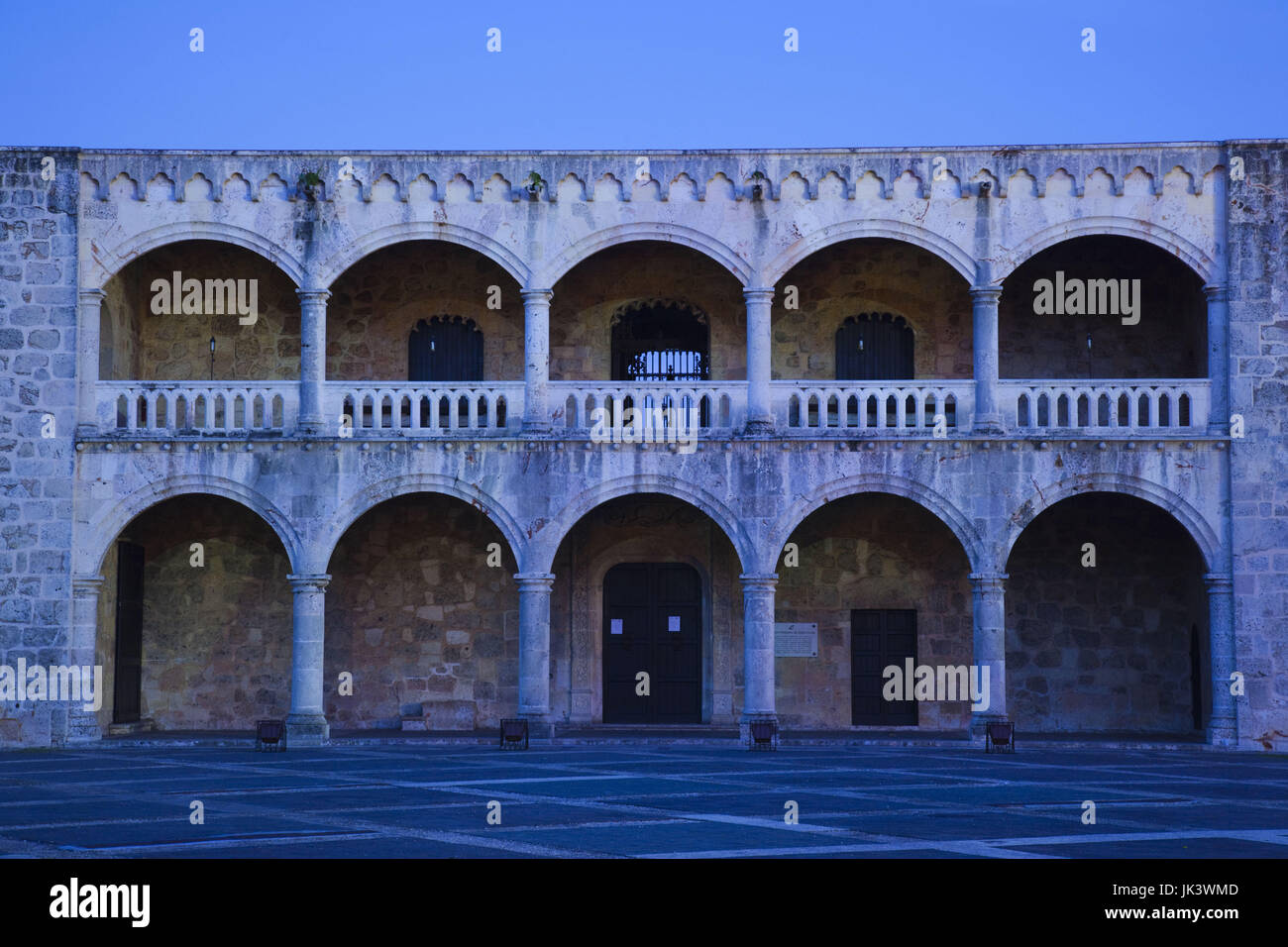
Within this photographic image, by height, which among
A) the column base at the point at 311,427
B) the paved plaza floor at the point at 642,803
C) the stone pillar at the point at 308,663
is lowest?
the paved plaza floor at the point at 642,803

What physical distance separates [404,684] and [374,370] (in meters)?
4.56

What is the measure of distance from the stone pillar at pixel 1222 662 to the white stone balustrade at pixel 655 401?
6.41 meters

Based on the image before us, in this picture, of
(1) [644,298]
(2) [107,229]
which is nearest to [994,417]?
(1) [644,298]

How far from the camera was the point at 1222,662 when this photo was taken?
65.9 ft

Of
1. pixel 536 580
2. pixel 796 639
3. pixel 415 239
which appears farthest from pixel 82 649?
pixel 796 639

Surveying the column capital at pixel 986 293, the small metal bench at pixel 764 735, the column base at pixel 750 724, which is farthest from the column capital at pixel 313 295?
the column capital at pixel 986 293

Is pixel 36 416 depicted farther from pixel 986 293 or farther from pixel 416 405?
pixel 986 293

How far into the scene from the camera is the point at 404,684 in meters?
23.0

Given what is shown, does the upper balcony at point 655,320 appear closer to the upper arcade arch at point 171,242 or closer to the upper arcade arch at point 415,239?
the upper arcade arch at point 171,242

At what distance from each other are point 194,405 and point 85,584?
2715 millimetres

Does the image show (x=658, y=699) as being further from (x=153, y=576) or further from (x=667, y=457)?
(x=153, y=576)

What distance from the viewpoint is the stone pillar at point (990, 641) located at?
20109 millimetres

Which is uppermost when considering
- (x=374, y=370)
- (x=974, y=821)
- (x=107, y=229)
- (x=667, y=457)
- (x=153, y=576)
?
(x=107, y=229)

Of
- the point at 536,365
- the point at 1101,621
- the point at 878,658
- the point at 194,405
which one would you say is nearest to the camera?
the point at 536,365
